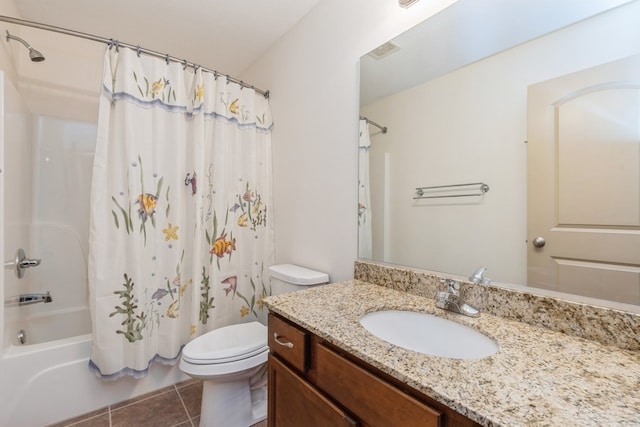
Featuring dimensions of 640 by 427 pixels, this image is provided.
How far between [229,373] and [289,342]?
1.92ft

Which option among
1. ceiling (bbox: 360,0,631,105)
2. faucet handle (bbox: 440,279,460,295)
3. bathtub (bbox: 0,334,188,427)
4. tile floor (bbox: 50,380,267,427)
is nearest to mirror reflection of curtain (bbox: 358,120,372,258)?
ceiling (bbox: 360,0,631,105)

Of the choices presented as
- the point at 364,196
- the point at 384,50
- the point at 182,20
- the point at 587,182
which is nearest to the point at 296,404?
the point at 364,196

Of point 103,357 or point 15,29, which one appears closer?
point 103,357

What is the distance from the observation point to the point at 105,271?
1.49 metres

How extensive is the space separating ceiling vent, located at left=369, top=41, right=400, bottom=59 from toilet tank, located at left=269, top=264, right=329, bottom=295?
1200mm

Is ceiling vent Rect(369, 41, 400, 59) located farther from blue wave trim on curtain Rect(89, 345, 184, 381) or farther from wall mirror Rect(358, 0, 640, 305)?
blue wave trim on curtain Rect(89, 345, 184, 381)

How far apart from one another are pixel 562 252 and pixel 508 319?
0.27 m

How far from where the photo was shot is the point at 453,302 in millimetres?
978

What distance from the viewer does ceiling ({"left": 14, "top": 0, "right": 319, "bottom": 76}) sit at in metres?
1.71

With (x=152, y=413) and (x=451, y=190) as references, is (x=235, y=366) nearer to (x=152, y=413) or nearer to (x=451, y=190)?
(x=152, y=413)

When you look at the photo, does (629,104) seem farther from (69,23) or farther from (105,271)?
(69,23)

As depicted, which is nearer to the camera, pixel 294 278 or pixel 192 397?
pixel 294 278

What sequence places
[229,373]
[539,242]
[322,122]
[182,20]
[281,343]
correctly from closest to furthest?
[539,242], [281,343], [229,373], [322,122], [182,20]

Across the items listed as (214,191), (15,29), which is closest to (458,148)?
(214,191)
